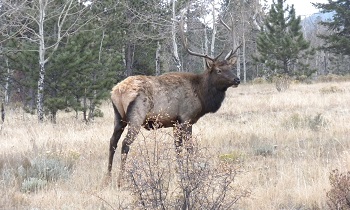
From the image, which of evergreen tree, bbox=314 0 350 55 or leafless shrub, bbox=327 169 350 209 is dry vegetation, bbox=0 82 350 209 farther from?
evergreen tree, bbox=314 0 350 55

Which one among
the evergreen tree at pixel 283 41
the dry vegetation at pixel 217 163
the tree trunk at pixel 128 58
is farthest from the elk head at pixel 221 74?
the evergreen tree at pixel 283 41

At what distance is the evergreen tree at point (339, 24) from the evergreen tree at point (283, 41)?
3.25 metres

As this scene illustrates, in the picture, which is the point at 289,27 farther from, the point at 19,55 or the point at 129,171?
the point at 129,171

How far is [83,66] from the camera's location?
1578cm

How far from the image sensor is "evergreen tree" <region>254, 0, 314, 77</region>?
102 feet

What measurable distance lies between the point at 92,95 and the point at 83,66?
1016 mm

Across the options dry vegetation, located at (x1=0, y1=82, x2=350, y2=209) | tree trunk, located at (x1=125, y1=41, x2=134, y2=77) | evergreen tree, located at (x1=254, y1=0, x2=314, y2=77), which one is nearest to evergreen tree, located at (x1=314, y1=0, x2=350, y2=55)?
evergreen tree, located at (x1=254, y1=0, x2=314, y2=77)

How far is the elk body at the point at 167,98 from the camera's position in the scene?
263 inches

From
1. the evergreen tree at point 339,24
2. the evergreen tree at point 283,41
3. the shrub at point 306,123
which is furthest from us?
the evergreen tree at point 339,24

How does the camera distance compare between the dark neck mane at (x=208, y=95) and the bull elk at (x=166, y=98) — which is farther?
the dark neck mane at (x=208, y=95)

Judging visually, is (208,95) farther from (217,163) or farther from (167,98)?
(217,163)

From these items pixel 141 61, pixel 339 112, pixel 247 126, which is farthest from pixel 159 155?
pixel 141 61

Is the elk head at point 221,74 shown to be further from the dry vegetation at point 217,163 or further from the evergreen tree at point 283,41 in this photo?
the evergreen tree at point 283,41

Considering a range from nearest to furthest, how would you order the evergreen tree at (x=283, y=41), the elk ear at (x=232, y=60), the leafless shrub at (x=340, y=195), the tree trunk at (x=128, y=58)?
the leafless shrub at (x=340, y=195) → the elk ear at (x=232, y=60) → the tree trunk at (x=128, y=58) → the evergreen tree at (x=283, y=41)
